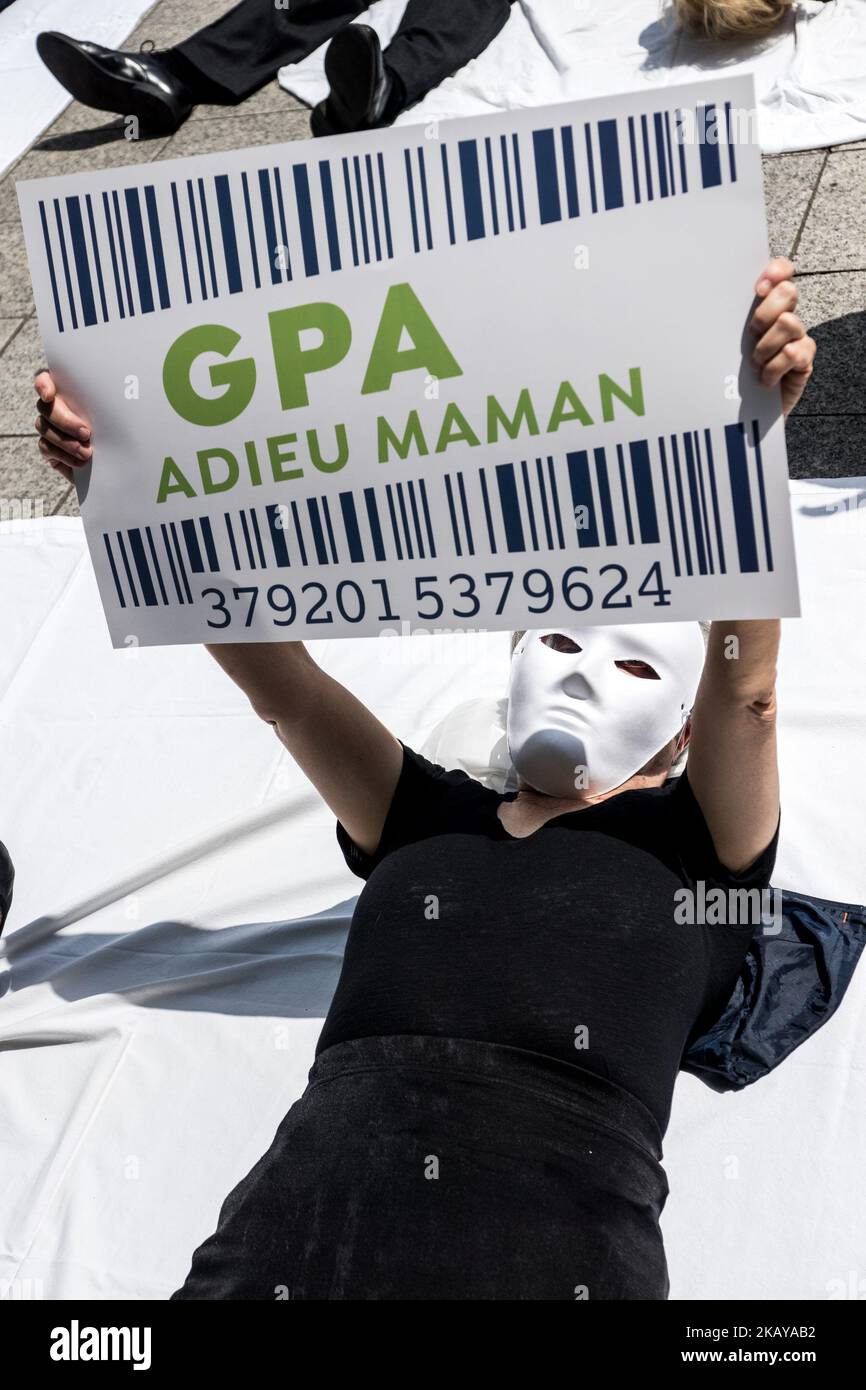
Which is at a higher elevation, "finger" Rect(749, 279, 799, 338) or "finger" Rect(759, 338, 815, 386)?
"finger" Rect(749, 279, 799, 338)

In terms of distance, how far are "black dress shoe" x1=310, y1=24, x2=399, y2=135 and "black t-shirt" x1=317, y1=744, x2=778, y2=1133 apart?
3.73 m

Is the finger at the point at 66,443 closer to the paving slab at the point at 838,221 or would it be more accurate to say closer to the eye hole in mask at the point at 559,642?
the eye hole in mask at the point at 559,642

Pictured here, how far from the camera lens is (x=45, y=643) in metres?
3.36

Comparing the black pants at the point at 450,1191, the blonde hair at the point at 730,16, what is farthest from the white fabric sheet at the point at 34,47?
the black pants at the point at 450,1191

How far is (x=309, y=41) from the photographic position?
595 centimetres

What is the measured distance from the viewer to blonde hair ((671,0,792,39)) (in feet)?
16.2

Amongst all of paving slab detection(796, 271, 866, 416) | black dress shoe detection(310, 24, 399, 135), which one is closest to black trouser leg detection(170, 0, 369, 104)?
black dress shoe detection(310, 24, 399, 135)

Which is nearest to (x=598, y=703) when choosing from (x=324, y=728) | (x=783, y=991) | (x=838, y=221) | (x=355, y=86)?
(x=324, y=728)

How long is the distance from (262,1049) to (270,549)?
3.36 ft

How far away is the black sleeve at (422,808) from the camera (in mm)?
2041

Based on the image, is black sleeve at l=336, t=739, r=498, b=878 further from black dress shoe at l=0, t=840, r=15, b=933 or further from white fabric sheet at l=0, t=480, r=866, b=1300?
black dress shoe at l=0, t=840, r=15, b=933

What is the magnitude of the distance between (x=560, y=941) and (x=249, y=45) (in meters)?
5.35

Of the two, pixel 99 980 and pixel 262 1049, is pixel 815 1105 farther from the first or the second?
pixel 99 980

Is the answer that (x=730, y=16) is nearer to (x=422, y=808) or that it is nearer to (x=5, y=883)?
(x=422, y=808)
